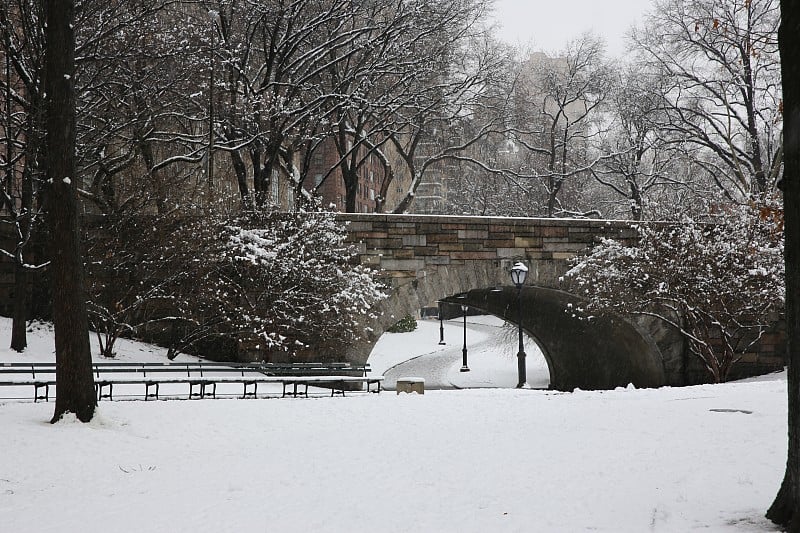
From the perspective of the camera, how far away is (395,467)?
24.7 ft

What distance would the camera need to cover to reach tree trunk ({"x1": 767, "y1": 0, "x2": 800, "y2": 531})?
477 cm

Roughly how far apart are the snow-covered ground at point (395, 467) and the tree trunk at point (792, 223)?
1.60ft

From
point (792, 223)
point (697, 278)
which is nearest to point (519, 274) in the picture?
point (697, 278)

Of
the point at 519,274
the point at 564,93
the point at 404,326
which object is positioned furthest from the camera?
the point at 404,326

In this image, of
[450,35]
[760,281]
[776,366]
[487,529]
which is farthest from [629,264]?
[487,529]

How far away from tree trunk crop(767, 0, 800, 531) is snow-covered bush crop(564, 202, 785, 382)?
501 inches

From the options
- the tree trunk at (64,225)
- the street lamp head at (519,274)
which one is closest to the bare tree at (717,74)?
the street lamp head at (519,274)

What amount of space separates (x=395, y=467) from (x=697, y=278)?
12024mm

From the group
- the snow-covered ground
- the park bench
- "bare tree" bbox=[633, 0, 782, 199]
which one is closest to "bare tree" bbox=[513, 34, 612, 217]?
"bare tree" bbox=[633, 0, 782, 199]

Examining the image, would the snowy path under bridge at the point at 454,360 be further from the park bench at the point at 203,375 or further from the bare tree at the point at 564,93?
the park bench at the point at 203,375

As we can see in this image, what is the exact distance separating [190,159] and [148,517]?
14.1m

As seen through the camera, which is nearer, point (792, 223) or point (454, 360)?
point (792, 223)

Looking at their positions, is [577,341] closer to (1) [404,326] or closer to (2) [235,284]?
(2) [235,284]

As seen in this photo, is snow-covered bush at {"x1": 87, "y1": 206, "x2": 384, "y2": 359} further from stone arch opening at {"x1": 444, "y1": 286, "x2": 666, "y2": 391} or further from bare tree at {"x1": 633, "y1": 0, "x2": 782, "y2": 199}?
bare tree at {"x1": 633, "y1": 0, "x2": 782, "y2": 199}
